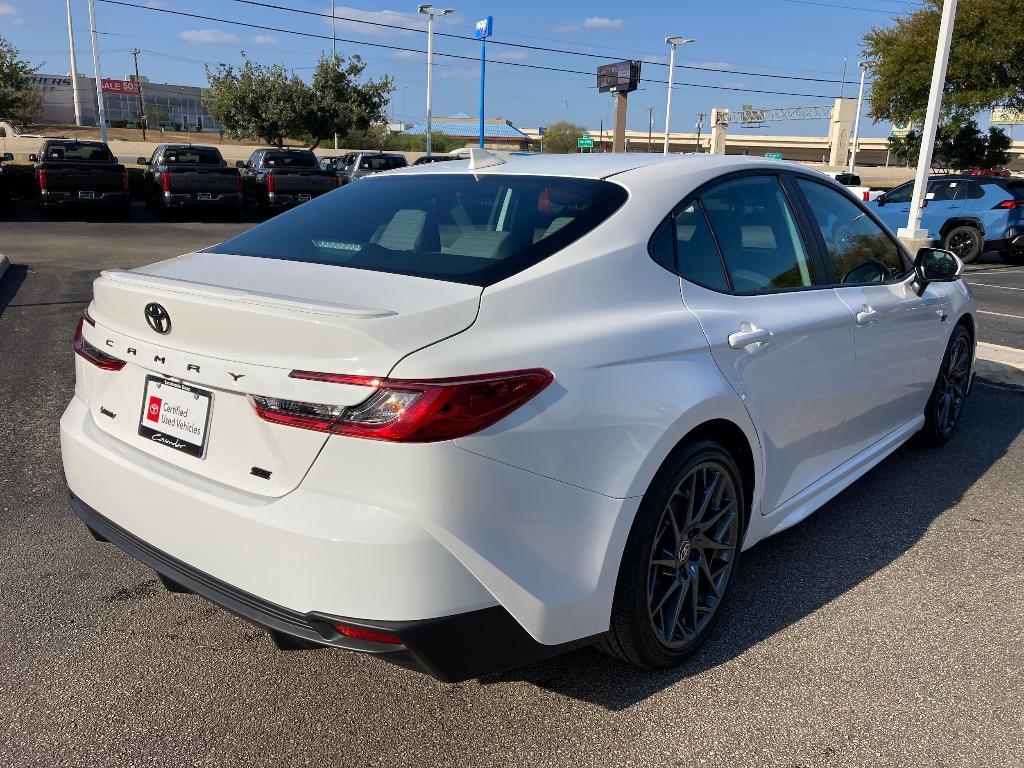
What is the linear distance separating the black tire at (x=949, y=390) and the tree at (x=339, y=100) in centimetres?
3717

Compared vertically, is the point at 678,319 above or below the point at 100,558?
above

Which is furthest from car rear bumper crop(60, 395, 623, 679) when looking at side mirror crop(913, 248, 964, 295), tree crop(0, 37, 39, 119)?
tree crop(0, 37, 39, 119)

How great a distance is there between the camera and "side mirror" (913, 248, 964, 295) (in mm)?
4191

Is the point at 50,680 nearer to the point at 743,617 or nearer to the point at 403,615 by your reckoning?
the point at 403,615

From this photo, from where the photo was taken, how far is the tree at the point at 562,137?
93375mm

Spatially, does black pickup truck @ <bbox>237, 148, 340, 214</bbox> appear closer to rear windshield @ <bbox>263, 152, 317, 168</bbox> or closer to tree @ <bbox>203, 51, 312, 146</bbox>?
rear windshield @ <bbox>263, 152, 317, 168</bbox>

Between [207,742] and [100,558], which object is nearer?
[207,742]

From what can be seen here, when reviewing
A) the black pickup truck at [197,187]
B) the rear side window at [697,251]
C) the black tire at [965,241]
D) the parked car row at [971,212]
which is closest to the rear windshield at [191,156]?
the black pickup truck at [197,187]

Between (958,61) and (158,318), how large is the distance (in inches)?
1005

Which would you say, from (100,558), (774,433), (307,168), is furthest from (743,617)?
(307,168)

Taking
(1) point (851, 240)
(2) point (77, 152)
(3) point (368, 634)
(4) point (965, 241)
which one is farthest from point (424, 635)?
(2) point (77, 152)

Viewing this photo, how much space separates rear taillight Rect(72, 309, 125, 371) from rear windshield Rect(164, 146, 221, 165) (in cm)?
2060

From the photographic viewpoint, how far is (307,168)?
23297 mm

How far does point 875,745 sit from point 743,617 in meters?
0.72
